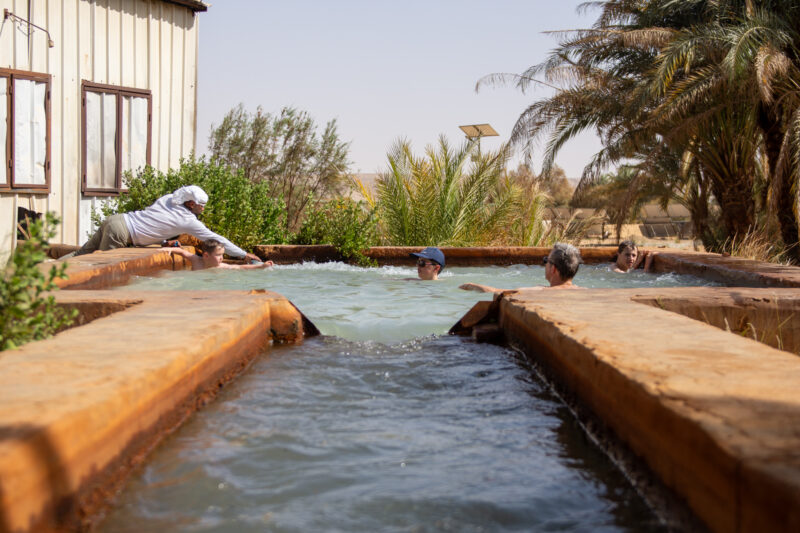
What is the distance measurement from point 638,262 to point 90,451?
881 cm

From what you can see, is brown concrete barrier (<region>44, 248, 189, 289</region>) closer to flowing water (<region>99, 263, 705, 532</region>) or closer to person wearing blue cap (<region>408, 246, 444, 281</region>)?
flowing water (<region>99, 263, 705, 532</region>)

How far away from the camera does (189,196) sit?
8.68m

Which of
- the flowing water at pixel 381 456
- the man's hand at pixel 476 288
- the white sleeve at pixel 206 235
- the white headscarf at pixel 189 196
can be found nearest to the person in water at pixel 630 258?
the man's hand at pixel 476 288

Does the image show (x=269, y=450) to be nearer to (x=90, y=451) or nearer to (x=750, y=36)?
(x=90, y=451)

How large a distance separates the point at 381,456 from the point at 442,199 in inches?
373

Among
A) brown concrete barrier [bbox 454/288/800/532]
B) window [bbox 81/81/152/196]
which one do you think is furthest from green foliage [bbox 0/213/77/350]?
window [bbox 81/81/152/196]

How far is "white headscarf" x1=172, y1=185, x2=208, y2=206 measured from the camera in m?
8.66

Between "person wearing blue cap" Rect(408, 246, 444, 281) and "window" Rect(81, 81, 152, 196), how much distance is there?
5.15m

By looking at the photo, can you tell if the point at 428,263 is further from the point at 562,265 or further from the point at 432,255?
the point at 562,265

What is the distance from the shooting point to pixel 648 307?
4434mm

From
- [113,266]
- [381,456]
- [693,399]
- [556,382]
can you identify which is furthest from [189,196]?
[693,399]

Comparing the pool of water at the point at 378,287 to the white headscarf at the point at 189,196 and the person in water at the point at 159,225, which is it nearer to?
the person in water at the point at 159,225

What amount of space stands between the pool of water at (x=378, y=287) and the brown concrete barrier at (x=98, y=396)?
1.78 meters

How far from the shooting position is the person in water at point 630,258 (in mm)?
9375
